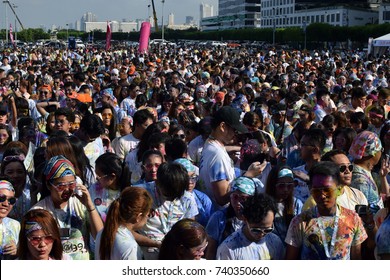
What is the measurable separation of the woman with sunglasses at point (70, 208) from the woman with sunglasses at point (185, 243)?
963 mm

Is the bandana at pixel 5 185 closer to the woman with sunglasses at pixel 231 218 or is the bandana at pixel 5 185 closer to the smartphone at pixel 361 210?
the woman with sunglasses at pixel 231 218

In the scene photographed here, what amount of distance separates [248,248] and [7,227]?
175 cm

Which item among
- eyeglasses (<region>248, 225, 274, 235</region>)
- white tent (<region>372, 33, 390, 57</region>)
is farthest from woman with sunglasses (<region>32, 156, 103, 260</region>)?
white tent (<region>372, 33, 390, 57</region>)

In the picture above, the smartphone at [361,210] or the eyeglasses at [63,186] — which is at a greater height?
the eyeglasses at [63,186]

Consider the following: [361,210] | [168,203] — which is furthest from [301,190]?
[168,203]

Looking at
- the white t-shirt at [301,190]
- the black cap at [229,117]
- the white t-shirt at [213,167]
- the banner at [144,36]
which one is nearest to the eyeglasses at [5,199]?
the white t-shirt at [213,167]

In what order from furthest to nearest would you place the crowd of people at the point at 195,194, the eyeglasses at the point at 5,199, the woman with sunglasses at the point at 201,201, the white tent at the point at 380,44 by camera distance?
1. the white tent at the point at 380,44
2. the woman with sunglasses at the point at 201,201
3. the eyeglasses at the point at 5,199
4. the crowd of people at the point at 195,194

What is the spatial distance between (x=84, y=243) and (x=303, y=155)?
245 centimetres

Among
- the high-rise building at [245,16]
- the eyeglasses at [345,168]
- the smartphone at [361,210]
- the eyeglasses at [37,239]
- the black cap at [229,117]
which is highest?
the high-rise building at [245,16]

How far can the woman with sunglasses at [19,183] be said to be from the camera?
5.62m

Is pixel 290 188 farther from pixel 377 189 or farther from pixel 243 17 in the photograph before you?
pixel 243 17

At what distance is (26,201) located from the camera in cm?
571

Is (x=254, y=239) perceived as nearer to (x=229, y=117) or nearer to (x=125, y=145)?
(x=229, y=117)

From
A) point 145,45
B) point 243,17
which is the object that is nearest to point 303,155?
point 145,45
